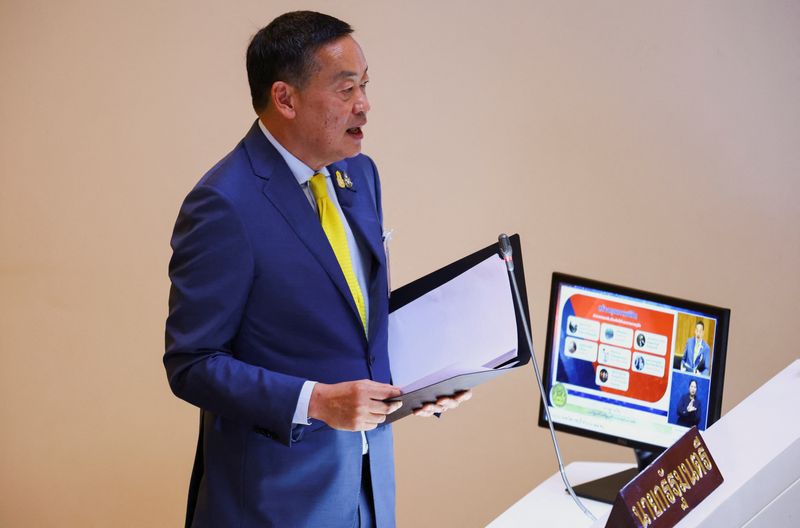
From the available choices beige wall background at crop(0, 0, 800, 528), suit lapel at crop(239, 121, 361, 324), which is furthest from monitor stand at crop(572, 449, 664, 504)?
beige wall background at crop(0, 0, 800, 528)

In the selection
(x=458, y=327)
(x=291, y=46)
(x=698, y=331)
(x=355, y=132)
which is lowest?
(x=698, y=331)

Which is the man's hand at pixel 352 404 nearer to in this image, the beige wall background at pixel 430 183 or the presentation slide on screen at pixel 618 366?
the presentation slide on screen at pixel 618 366

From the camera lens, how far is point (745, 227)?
9.99 feet

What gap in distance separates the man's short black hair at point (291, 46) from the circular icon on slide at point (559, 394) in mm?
933

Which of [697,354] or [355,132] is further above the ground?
[355,132]

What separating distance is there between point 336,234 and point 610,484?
0.93 meters

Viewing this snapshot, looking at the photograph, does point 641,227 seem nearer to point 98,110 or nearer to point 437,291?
point 437,291

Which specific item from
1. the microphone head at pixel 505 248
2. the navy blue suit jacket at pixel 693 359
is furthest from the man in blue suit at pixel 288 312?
the navy blue suit jacket at pixel 693 359

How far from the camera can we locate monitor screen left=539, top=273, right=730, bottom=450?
Result: 2.17 meters

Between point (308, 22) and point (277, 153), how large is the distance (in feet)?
0.73

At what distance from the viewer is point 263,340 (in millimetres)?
1672

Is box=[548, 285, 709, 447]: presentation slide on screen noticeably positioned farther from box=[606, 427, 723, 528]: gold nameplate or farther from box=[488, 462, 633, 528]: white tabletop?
box=[606, 427, 723, 528]: gold nameplate

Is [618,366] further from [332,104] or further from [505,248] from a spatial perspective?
[332,104]

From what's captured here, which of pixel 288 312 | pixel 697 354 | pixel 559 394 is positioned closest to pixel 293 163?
pixel 288 312
